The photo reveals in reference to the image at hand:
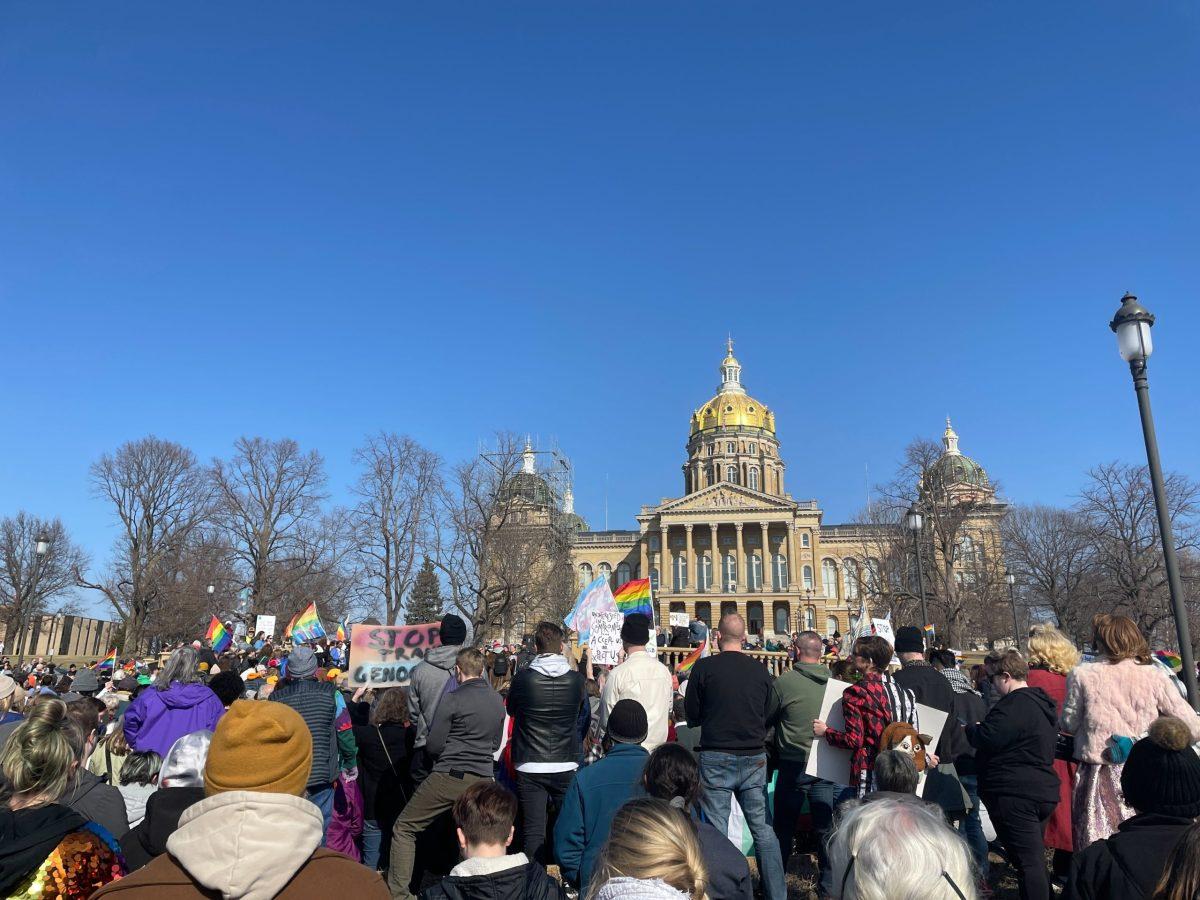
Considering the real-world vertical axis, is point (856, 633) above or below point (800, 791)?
above

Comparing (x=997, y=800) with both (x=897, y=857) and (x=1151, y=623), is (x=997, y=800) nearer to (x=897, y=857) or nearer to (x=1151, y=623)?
(x=897, y=857)

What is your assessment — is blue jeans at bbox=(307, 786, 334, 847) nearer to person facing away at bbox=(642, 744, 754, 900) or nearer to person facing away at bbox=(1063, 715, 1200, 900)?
person facing away at bbox=(642, 744, 754, 900)

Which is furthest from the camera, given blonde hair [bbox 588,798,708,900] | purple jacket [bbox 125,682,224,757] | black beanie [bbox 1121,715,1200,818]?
purple jacket [bbox 125,682,224,757]

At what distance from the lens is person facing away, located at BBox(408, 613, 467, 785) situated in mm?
6562

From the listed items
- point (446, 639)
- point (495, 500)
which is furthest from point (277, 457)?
point (446, 639)

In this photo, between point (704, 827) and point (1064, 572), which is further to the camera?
point (1064, 572)

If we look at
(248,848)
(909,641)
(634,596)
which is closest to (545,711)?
(909,641)

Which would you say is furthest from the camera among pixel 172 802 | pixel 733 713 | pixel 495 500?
pixel 495 500

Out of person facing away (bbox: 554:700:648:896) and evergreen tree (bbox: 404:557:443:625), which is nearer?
person facing away (bbox: 554:700:648:896)

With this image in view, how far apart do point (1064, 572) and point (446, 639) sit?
4979cm

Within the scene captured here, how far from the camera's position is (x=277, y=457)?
155 ft

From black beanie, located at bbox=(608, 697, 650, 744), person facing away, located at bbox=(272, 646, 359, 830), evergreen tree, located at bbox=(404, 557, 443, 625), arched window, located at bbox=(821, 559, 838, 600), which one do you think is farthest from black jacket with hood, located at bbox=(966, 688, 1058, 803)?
arched window, located at bbox=(821, 559, 838, 600)

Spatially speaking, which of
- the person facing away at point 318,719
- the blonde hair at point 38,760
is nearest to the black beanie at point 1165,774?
the blonde hair at point 38,760

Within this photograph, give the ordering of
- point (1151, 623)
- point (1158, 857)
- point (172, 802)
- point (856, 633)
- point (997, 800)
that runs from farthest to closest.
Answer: point (1151, 623) < point (856, 633) < point (997, 800) < point (172, 802) < point (1158, 857)
